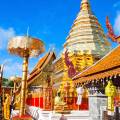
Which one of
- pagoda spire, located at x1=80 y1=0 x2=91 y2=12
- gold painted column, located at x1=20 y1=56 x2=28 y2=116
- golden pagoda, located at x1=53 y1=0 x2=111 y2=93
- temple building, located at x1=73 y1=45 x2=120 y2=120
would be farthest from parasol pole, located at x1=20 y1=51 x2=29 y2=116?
pagoda spire, located at x1=80 y1=0 x2=91 y2=12

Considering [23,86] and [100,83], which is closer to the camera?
[23,86]

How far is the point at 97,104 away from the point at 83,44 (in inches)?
953

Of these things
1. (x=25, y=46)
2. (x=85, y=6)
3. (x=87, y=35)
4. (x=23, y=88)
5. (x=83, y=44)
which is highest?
(x=85, y=6)

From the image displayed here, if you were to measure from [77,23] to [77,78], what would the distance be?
90.1 ft

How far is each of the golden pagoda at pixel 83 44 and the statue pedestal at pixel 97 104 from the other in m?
19.0

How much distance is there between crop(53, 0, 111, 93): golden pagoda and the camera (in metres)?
31.2

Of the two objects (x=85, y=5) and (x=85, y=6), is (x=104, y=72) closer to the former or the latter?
(x=85, y=6)

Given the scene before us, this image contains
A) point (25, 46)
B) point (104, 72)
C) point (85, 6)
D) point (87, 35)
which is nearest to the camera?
point (104, 72)

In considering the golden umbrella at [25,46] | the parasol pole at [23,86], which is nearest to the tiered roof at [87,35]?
the golden umbrella at [25,46]

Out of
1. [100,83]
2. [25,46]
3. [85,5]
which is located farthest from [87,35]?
[25,46]

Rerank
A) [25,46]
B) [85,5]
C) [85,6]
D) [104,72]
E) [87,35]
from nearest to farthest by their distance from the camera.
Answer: [104,72], [25,46], [87,35], [85,6], [85,5]

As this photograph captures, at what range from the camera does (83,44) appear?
34594 millimetres

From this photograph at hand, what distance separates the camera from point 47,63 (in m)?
18.7

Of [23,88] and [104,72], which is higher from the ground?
[104,72]
